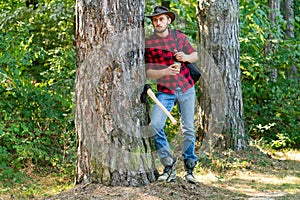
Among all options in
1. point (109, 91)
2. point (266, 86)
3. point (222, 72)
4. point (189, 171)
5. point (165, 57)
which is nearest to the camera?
point (109, 91)

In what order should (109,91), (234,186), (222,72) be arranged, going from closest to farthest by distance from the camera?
1. (109,91)
2. (234,186)
3. (222,72)

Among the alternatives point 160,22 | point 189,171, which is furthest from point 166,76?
point 189,171

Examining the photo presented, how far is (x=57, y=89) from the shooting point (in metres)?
7.40

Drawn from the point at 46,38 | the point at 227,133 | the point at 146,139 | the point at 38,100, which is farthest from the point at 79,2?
the point at 46,38

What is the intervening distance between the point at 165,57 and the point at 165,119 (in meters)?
0.68

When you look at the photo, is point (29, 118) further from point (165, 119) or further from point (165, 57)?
point (165, 57)

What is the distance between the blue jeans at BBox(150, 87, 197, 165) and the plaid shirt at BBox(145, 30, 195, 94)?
0.25 ft

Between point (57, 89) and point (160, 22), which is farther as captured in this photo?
point (57, 89)

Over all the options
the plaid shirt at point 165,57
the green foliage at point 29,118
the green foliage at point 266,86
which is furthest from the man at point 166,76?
the green foliage at point 266,86

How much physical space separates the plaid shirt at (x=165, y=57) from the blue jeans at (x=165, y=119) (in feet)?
0.25

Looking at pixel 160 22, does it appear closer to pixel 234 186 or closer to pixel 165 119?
pixel 165 119

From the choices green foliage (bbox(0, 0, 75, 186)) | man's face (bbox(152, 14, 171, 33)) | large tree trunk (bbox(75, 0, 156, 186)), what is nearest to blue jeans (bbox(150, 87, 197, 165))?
large tree trunk (bbox(75, 0, 156, 186))

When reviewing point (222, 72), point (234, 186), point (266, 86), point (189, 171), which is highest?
point (222, 72)

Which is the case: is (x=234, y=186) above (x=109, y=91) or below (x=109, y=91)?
below
